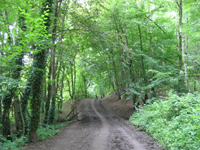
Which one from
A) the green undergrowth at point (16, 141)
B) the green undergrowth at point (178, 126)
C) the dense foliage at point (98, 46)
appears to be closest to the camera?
the green undergrowth at point (178, 126)

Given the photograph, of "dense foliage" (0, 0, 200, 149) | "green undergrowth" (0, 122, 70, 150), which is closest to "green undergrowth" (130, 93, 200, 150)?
"dense foliage" (0, 0, 200, 149)

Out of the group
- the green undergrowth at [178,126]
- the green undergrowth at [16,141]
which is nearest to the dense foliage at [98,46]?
the green undergrowth at [16,141]

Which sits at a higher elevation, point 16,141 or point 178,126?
point 178,126

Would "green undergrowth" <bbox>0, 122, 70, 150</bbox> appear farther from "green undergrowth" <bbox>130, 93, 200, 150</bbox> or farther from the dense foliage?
"green undergrowth" <bbox>130, 93, 200, 150</bbox>

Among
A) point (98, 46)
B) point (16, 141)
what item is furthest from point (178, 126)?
point (98, 46)

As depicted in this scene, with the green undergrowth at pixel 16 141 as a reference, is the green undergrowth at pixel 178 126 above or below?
above

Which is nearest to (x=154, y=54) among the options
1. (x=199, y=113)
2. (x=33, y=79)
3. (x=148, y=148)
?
(x=199, y=113)

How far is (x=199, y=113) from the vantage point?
524cm

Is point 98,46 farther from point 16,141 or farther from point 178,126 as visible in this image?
point 16,141

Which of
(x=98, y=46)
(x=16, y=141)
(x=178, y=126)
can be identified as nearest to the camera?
(x=178, y=126)

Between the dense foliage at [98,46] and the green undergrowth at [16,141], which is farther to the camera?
the dense foliage at [98,46]

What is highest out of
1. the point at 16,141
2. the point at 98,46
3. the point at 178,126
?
Result: the point at 98,46

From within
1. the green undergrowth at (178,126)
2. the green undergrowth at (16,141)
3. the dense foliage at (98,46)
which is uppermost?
the dense foliage at (98,46)

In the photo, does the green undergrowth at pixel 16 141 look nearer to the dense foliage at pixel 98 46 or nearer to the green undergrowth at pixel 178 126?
the dense foliage at pixel 98 46
